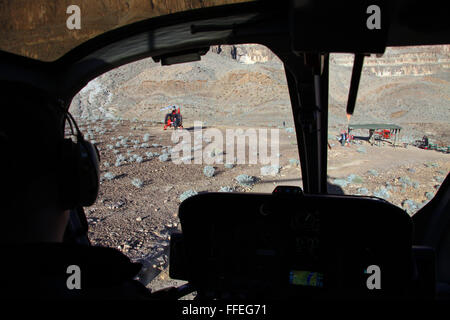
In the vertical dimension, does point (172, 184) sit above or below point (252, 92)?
below

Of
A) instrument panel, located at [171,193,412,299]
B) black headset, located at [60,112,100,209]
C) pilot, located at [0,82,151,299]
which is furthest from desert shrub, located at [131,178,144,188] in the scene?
pilot, located at [0,82,151,299]

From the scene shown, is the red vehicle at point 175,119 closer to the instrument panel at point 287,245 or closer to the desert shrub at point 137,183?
the desert shrub at point 137,183

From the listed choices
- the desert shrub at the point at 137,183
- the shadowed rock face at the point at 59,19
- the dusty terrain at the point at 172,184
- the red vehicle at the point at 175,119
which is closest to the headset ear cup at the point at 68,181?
the shadowed rock face at the point at 59,19

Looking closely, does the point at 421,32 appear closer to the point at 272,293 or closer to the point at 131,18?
the point at 131,18

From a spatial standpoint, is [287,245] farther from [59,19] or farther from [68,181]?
[59,19]

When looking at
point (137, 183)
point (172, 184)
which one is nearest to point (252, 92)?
point (172, 184)
